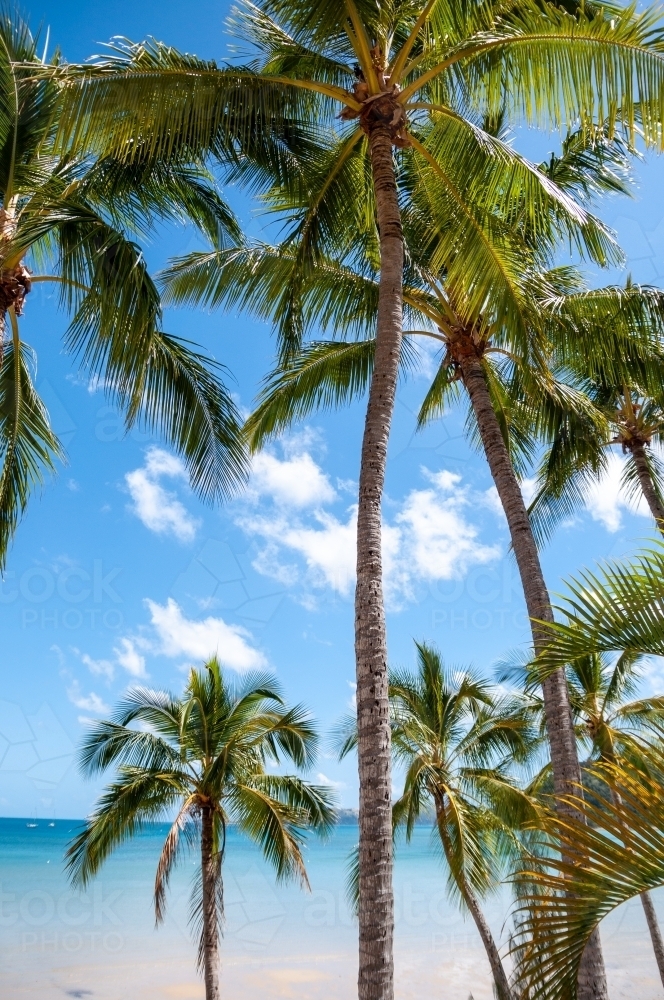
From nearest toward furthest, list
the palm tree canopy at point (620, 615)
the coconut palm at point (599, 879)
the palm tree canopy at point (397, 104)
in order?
the coconut palm at point (599, 879) < the palm tree canopy at point (620, 615) < the palm tree canopy at point (397, 104)

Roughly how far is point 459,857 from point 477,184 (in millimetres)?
8203

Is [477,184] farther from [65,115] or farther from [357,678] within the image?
[357,678]

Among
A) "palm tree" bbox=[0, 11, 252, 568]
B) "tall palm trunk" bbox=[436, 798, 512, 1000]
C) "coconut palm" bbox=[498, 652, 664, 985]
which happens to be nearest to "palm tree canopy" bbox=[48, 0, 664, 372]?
"palm tree" bbox=[0, 11, 252, 568]

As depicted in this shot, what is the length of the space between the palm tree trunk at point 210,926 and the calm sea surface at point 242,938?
15.1m

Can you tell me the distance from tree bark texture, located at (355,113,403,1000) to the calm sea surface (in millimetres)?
22042

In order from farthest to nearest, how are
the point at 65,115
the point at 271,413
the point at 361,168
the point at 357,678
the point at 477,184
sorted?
the point at 271,413 < the point at 361,168 < the point at 477,184 < the point at 65,115 < the point at 357,678

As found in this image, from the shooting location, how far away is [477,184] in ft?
25.2

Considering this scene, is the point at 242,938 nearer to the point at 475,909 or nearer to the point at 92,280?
the point at 475,909

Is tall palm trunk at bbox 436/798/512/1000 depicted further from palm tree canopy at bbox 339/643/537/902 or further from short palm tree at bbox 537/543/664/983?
short palm tree at bbox 537/543/664/983

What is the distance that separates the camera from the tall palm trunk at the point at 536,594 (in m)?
6.55

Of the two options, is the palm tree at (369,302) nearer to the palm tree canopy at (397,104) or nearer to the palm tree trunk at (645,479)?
the palm tree canopy at (397,104)

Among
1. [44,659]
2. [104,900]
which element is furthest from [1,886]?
[44,659]

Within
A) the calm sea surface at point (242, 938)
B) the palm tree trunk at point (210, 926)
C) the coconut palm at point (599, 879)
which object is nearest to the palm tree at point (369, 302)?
the coconut palm at point (599, 879)

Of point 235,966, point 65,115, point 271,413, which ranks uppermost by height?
point 271,413
